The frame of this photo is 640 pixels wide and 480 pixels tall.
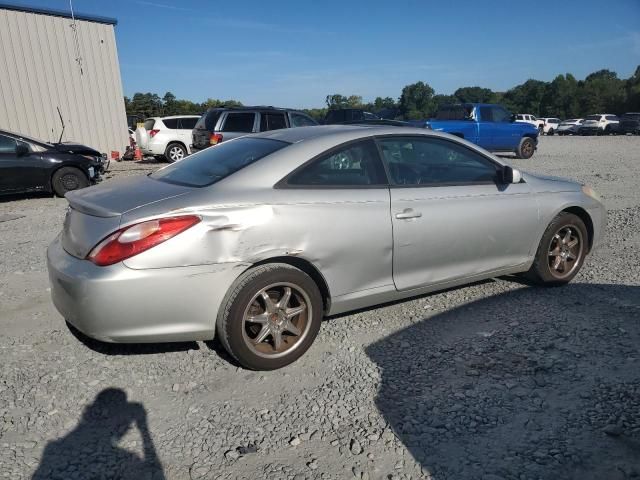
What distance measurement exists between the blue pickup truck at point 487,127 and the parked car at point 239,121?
5164 millimetres

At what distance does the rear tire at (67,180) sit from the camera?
9.73 m

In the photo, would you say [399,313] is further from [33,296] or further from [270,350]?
[33,296]

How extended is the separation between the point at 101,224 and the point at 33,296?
203 cm

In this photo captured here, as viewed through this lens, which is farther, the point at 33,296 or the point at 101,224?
the point at 33,296

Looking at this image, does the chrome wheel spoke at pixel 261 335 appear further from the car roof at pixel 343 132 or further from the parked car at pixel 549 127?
the parked car at pixel 549 127

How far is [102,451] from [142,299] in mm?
787

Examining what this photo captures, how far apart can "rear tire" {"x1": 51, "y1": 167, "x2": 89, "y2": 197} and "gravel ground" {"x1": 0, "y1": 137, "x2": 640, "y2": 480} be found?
620 centimetres

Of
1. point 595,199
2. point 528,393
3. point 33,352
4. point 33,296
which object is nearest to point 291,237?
point 528,393

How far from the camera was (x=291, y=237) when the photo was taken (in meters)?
3.10

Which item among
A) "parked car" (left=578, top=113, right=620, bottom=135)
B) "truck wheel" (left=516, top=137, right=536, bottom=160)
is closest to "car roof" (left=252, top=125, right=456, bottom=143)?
"truck wheel" (left=516, top=137, right=536, bottom=160)

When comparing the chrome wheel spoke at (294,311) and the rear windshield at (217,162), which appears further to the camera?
the rear windshield at (217,162)

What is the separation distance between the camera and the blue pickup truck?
16.3m

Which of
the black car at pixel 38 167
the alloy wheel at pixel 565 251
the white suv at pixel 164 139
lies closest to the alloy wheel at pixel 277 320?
the alloy wheel at pixel 565 251

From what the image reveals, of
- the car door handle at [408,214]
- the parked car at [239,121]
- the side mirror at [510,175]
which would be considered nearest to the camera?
the car door handle at [408,214]
